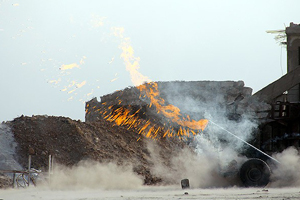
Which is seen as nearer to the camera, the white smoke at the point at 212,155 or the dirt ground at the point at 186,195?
the dirt ground at the point at 186,195

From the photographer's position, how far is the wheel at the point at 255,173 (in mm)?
23016

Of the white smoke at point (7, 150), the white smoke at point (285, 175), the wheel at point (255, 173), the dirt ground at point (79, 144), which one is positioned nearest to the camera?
the wheel at point (255, 173)

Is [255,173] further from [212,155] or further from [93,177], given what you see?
[93,177]

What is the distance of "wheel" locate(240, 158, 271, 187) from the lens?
23.0 metres

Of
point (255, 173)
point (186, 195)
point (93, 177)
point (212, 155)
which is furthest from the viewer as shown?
point (93, 177)

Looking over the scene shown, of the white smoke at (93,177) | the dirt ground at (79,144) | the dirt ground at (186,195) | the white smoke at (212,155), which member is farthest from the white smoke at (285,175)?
the dirt ground at (79,144)

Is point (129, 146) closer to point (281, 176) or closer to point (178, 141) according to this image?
point (178, 141)

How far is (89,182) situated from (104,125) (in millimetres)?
10371

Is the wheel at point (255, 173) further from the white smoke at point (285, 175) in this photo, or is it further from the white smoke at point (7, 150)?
the white smoke at point (7, 150)

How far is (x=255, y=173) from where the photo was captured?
75.8 feet

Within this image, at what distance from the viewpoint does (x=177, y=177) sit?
105 ft

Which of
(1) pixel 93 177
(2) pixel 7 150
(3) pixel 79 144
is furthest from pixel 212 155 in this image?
(2) pixel 7 150

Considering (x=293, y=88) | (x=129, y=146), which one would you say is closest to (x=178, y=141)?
(x=129, y=146)

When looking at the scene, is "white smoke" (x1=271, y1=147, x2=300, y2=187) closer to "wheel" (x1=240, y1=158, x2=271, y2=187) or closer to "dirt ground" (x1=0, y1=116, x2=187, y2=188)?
"wheel" (x1=240, y1=158, x2=271, y2=187)
